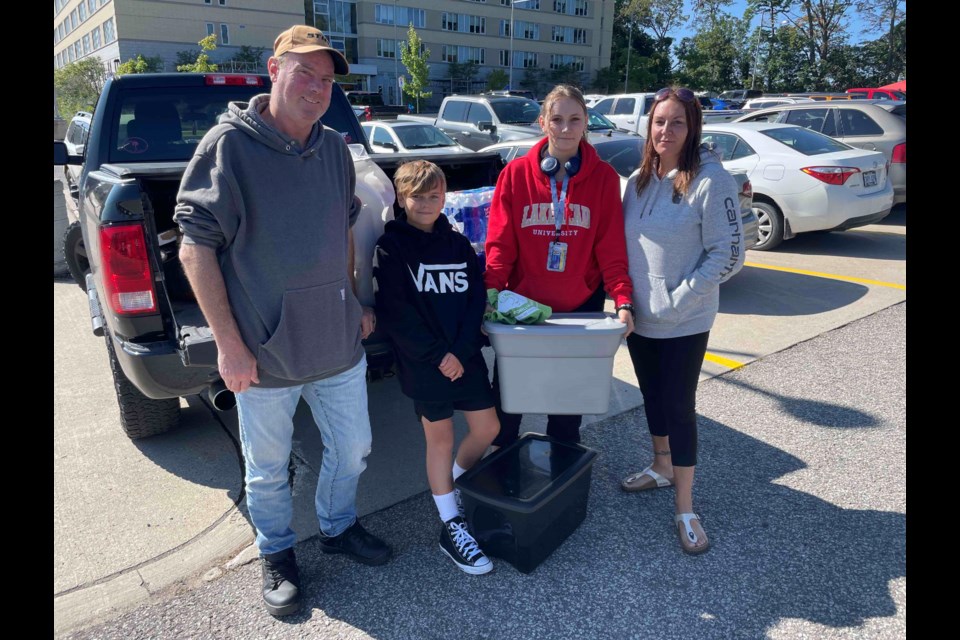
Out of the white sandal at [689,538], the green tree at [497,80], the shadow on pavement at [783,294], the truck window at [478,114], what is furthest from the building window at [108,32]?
the white sandal at [689,538]

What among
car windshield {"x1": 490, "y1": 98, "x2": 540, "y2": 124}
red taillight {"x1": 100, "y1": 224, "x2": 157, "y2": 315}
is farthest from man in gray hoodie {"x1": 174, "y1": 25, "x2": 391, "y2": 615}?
car windshield {"x1": 490, "y1": 98, "x2": 540, "y2": 124}

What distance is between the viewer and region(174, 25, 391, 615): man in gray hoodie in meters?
1.99

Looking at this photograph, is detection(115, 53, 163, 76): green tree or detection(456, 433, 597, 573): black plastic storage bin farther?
detection(115, 53, 163, 76): green tree

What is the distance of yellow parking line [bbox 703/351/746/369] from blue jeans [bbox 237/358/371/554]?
3196mm

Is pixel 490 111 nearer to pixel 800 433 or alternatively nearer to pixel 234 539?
pixel 800 433

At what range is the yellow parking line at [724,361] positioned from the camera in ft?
15.8

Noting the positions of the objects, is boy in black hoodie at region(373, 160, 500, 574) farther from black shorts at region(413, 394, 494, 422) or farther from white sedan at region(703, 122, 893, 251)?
white sedan at region(703, 122, 893, 251)

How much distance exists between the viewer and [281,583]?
8.05 ft

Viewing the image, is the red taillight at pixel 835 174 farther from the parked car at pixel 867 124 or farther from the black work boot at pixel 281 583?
the black work boot at pixel 281 583

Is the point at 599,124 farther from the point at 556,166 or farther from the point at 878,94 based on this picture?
the point at 878,94
